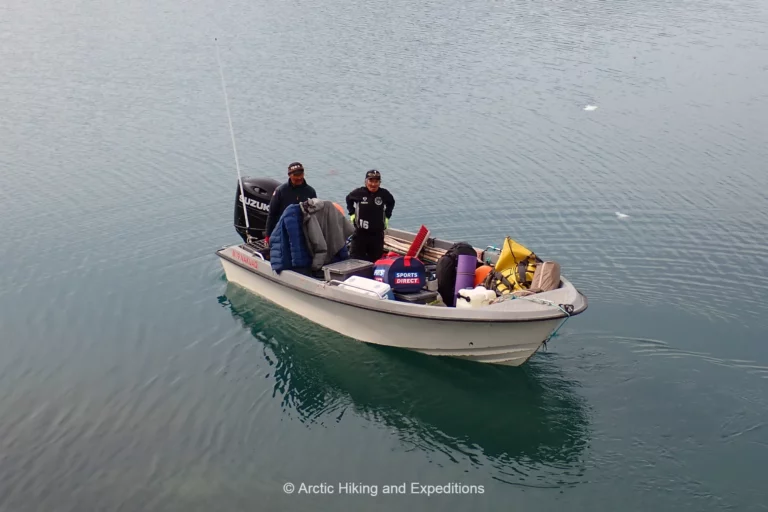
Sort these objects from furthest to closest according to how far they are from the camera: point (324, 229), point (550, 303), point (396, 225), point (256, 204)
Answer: point (396, 225), point (256, 204), point (324, 229), point (550, 303)

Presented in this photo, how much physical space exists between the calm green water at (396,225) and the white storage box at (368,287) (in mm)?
949

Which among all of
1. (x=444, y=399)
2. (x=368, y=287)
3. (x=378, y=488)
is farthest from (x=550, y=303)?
(x=378, y=488)

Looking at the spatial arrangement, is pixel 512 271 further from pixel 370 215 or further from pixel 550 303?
pixel 370 215

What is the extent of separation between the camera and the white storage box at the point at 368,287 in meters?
10.9

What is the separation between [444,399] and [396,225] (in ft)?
20.2

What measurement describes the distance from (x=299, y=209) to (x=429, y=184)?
21.8ft

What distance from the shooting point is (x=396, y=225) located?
52.5 ft

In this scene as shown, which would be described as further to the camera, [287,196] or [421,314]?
[287,196]

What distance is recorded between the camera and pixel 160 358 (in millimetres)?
11641

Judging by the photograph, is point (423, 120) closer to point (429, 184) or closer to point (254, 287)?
point (429, 184)

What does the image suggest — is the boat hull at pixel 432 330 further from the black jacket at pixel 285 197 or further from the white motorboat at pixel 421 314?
the black jacket at pixel 285 197

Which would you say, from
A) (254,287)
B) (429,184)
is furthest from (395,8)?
(254,287)

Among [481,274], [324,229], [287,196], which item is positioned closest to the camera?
[481,274]

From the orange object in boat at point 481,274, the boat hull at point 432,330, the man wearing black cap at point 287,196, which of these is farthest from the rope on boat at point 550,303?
the man wearing black cap at point 287,196
